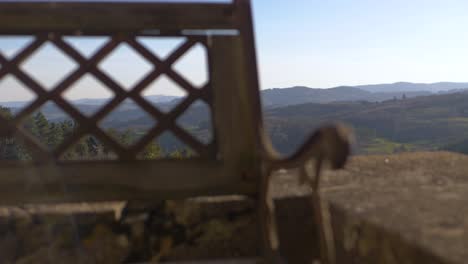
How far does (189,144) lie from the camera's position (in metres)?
1.77

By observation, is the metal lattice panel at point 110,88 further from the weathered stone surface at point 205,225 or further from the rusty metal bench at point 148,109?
the weathered stone surface at point 205,225

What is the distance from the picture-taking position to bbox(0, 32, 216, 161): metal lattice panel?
1.77 meters

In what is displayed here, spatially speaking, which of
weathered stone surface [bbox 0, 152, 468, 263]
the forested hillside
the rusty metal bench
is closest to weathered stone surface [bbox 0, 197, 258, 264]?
weathered stone surface [bbox 0, 152, 468, 263]

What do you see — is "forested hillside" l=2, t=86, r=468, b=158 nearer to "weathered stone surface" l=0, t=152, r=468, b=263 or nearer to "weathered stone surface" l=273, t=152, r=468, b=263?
"weathered stone surface" l=0, t=152, r=468, b=263

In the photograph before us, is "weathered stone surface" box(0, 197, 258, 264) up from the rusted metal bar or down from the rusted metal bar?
down

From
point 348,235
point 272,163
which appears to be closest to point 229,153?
point 272,163

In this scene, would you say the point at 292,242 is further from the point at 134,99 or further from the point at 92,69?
the point at 92,69

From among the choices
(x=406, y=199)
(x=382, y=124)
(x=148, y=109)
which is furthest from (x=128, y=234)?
(x=382, y=124)

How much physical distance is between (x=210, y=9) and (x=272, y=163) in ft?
2.24

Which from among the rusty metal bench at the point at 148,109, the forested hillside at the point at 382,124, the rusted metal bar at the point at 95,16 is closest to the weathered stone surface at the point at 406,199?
the rusty metal bench at the point at 148,109

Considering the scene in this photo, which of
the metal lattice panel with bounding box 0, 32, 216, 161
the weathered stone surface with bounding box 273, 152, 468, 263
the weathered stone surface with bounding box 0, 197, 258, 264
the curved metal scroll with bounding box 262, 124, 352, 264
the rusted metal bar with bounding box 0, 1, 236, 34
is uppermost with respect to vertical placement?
the rusted metal bar with bounding box 0, 1, 236, 34

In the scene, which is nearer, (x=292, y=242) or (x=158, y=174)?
(x=158, y=174)

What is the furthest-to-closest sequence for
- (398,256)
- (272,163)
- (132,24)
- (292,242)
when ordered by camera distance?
(292,242) → (132,24) → (272,163) → (398,256)

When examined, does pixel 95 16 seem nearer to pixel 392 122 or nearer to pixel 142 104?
pixel 142 104
